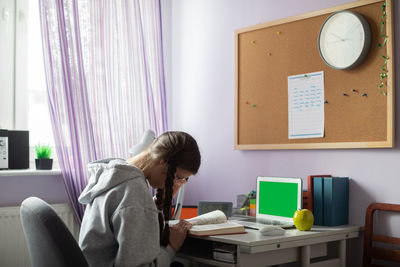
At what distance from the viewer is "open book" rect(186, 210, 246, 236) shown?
1916mm

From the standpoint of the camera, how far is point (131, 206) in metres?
1.59

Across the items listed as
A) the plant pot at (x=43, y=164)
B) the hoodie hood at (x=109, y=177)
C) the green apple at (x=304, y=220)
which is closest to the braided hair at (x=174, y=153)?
the hoodie hood at (x=109, y=177)

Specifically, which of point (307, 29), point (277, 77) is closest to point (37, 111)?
point (277, 77)

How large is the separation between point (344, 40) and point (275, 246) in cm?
115

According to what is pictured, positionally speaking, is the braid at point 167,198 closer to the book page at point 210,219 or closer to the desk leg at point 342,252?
the book page at point 210,219

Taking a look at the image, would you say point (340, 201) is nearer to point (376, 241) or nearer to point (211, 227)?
point (376, 241)

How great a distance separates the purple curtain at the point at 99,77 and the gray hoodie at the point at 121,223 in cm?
115

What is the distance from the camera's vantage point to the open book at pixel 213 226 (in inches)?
75.4

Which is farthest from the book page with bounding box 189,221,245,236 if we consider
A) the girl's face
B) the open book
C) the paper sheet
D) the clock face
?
the clock face

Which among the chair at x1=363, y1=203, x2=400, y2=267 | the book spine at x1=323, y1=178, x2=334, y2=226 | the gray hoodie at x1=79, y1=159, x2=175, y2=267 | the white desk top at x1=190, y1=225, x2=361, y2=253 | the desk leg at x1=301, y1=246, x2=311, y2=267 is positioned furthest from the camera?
the book spine at x1=323, y1=178, x2=334, y2=226

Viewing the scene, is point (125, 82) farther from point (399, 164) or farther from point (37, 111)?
point (399, 164)

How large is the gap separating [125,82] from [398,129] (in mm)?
1715

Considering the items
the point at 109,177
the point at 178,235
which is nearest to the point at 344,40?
the point at 178,235

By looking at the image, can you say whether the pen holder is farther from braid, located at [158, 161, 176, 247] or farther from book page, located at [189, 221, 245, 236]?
braid, located at [158, 161, 176, 247]
